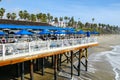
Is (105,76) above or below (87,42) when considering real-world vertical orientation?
below

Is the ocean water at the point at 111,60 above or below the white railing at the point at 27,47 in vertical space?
below

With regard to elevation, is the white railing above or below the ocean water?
above

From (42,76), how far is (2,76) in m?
4.17

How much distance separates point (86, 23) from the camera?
604ft

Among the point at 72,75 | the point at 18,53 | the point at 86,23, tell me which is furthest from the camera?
the point at 86,23

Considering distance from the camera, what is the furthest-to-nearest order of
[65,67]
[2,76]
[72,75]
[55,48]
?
[65,67]
[72,75]
[2,76]
[55,48]

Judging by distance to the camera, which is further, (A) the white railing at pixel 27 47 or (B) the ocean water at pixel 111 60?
(B) the ocean water at pixel 111 60

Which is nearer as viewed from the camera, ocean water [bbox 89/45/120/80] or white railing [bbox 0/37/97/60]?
white railing [bbox 0/37/97/60]

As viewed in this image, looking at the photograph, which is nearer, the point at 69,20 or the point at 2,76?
the point at 2,76

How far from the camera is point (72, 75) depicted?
27.1 m

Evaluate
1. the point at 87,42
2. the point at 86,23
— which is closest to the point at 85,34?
the point at 87,42

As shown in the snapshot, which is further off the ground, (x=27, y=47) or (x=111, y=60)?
(x=27, y=47)

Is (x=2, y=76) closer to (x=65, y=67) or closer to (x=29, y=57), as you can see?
(x=29, y=57)

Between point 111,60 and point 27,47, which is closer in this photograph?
point 27,47
